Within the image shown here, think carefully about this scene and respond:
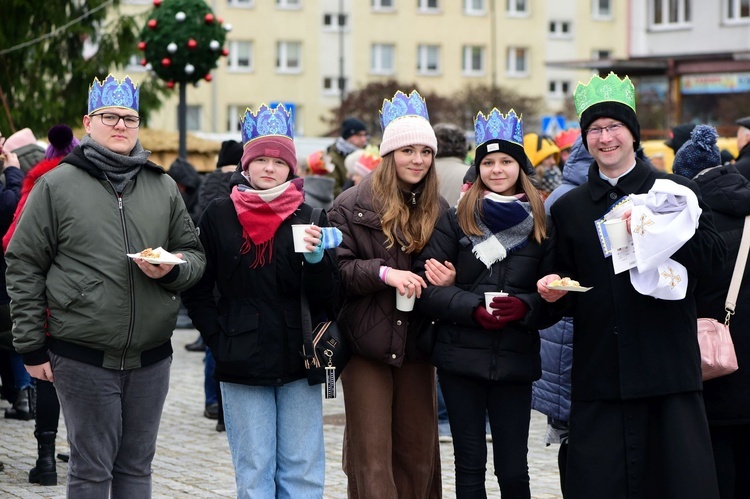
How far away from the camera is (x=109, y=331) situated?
5691mm

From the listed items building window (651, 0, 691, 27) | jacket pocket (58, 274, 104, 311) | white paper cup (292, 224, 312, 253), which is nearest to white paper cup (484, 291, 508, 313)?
white paper cup (292, 224, 312, 253)

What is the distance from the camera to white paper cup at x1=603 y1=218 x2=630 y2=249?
5398 millimetres

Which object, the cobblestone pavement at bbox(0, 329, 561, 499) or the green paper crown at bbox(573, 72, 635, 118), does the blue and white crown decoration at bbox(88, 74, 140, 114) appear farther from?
the cobblestone pavement at bbox(0, 329, 561, 499)

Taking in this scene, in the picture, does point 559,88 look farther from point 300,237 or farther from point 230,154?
point 300,237

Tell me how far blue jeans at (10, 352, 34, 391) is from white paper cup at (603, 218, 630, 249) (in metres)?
6.06

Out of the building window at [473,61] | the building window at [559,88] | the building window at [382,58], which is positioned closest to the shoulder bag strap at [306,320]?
the building window at [382,58]

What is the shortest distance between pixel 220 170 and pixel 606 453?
500 centimetres

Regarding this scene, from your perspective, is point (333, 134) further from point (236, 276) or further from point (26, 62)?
point (236, 276)

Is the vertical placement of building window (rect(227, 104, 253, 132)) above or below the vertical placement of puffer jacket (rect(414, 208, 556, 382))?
above

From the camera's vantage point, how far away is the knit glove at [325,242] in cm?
580

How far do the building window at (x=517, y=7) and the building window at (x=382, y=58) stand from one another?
6.60m

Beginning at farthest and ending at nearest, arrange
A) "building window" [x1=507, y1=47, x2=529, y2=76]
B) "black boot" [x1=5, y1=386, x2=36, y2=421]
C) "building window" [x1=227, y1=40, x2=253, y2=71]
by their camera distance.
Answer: "building window" [x1=507, y1=47, x2=529, y2=76] < "building window" [x1=227, y1=40, x2=253, y2=71] < "black boot" [x1=5, y1=386, x2=36, y2=421]

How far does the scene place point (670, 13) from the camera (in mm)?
54312

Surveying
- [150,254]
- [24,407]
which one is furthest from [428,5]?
[150,254]
